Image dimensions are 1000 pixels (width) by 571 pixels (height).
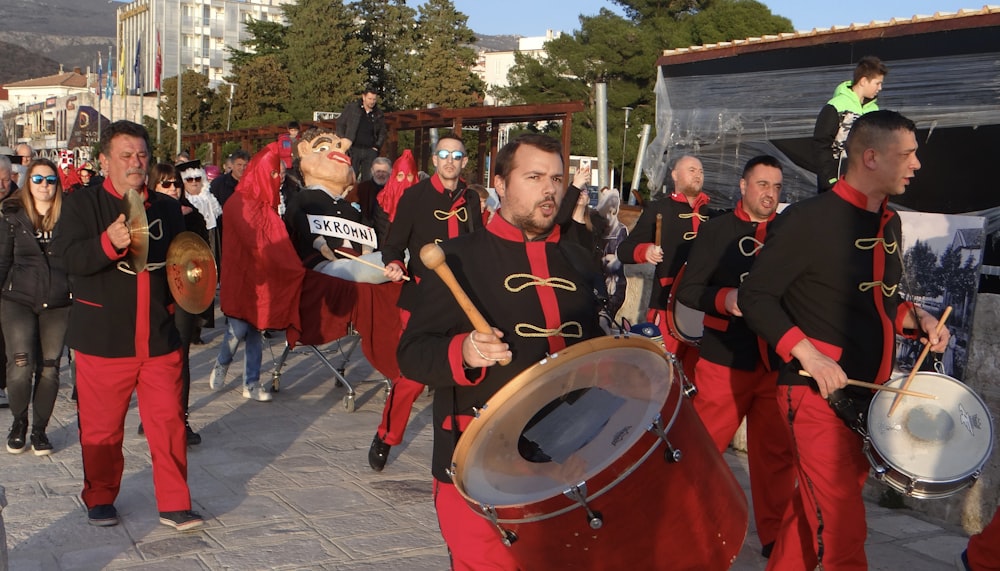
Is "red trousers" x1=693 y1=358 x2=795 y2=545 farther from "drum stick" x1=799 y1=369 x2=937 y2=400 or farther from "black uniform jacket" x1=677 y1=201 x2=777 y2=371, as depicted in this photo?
"drum stick" x1=799 y1=369 x2=937 y2=400

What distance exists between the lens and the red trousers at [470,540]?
317 cm

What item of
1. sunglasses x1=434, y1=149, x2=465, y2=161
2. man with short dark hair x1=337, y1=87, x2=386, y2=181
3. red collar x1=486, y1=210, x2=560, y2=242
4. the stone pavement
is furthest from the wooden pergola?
red collar x1=486, y1=210, x2=560, y2=242

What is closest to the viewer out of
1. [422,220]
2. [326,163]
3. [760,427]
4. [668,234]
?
[760,427]

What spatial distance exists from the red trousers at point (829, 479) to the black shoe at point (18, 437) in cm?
515

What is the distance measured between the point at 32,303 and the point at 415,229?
2595mm

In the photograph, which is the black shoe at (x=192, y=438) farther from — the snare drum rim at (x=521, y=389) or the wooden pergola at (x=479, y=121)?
the wooden pergola at (x=479, y=121)

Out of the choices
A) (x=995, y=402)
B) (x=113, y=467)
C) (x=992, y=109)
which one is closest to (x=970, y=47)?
(x=992, y=109)

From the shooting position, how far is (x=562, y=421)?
313 centimetres

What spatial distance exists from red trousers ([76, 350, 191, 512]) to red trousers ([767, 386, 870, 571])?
3.09 m

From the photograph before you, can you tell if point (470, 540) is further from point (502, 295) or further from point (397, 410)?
point (397, 410)

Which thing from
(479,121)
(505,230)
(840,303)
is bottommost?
(840,303)

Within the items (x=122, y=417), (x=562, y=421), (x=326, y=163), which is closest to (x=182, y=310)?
(x=326, y=163)

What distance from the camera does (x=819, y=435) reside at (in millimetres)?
Result: 3898

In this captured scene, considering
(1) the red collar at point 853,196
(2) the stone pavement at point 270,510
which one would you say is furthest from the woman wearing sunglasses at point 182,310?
(1) the red collar at point 853,196
